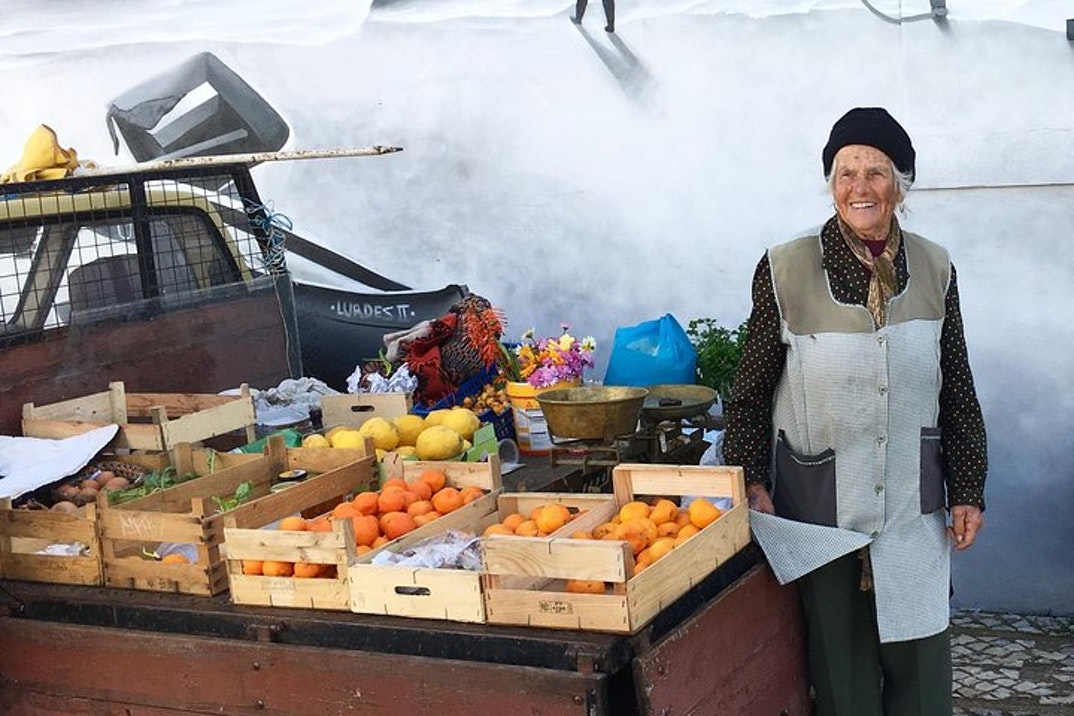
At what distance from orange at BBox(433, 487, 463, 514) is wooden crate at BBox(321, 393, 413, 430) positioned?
1231 millimetres

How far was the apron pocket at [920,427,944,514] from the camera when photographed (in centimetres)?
385

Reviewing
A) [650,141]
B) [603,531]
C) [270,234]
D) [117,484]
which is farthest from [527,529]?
[650,141]

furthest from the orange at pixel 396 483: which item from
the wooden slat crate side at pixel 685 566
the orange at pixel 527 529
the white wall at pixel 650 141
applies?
the white wall at pixel 650 141

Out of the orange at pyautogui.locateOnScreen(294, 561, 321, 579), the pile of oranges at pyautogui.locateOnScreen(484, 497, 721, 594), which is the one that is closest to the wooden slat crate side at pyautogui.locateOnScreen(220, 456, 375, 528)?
the orange at pyautogui.locateOnScreen(294, 561, 321, 579)

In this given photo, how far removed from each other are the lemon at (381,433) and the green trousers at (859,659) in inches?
61.1

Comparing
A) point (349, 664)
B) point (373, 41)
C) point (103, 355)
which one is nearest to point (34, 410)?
point (103, 355)

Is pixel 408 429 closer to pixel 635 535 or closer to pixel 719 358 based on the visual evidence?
pixel 635 535

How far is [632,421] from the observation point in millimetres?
4820

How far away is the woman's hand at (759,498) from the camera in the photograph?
4.00 m

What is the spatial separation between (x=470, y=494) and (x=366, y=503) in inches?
11.9

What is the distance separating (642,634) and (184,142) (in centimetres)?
567

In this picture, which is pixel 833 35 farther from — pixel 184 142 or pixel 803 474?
pixel 184 142

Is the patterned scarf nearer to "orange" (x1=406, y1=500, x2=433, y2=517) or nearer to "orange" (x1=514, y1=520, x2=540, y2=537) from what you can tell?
"orange" (x1=514, y1=520, x2=540, y2=537)

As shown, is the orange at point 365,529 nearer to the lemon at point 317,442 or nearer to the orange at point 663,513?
the orange at point 663,513
